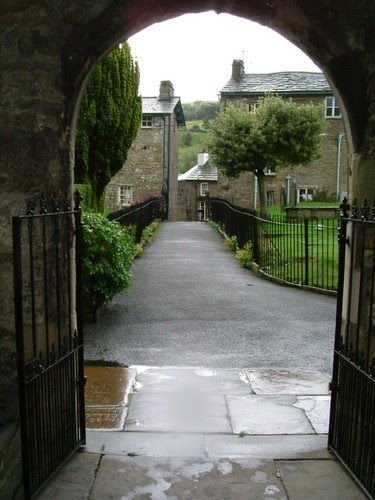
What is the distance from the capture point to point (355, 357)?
3746mm

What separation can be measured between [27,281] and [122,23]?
6.57ft

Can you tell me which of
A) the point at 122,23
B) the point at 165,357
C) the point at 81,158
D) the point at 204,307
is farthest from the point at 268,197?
the point at 122,23

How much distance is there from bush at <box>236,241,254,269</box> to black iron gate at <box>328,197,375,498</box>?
8929 millimetres

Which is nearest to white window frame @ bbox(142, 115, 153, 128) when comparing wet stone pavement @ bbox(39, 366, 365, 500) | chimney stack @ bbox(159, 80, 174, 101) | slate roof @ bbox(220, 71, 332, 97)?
chimney stack @ bbox(159, 80, 174, 101)

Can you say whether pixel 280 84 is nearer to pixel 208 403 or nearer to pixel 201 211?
pixel 201 211

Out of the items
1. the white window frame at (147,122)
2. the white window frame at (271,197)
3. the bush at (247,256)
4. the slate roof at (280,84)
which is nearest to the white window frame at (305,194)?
the white window frame at (271,197)

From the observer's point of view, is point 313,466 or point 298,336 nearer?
point 313,466

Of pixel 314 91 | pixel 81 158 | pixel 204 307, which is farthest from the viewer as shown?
pixel 314 91

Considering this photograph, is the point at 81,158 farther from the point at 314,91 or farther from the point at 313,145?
the point at 314,91

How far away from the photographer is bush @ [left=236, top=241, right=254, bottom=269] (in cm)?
1329

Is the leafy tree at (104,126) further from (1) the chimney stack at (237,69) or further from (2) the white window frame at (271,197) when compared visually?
(1) the chimney stack at (237,69)

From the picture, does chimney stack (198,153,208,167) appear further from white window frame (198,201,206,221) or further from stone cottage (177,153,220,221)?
white window frame (198,201,206,221)

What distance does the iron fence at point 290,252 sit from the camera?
1055cm

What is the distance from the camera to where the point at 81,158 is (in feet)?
43.4
